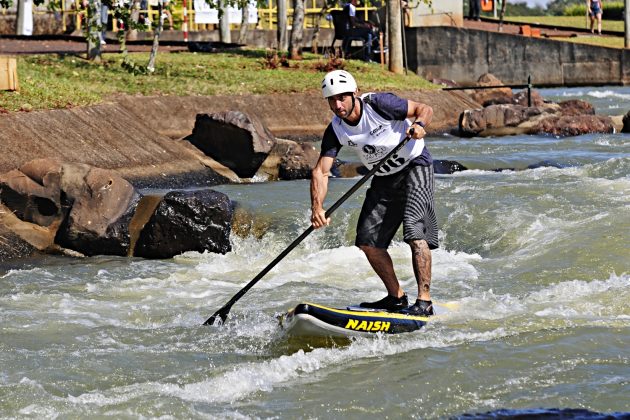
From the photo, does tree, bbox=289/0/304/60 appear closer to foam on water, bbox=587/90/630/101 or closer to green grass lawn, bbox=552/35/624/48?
foam on water, bbox=587/90/630/101

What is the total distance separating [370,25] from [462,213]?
20668mm

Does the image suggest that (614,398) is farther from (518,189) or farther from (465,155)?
(465,155)

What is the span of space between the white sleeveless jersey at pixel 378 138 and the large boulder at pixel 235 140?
991 centimetres

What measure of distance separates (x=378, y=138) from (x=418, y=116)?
0.36 meters

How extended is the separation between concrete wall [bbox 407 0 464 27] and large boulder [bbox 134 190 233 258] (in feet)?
85.6

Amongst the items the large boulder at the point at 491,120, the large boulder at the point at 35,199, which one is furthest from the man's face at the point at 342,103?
the large boulder at the point at 491,120

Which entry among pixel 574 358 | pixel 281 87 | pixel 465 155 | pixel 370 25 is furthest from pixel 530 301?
pixel 370 25

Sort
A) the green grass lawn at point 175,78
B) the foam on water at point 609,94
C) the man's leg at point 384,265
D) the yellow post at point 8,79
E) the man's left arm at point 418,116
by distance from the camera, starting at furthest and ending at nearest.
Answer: the foam on water at point 609,94 → the green grass lawn at point 175,78 → the yellow post at point 8,79 → the man's leg at point 384,265 → the man's left arm at point 418,116

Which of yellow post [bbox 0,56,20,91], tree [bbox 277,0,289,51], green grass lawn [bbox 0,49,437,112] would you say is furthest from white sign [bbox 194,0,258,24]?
yellow post [bbox 0,56,20,91]

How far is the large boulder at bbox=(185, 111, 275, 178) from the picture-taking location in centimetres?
1981

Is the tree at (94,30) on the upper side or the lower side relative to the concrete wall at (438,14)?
lower

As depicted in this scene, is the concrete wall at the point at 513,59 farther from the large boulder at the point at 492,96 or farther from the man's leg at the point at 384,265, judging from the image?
the man's leg at the point at 384,265

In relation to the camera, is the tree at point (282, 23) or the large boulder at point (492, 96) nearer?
the large boulder at point (492, 96)

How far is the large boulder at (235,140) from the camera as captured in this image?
65.0 ft
